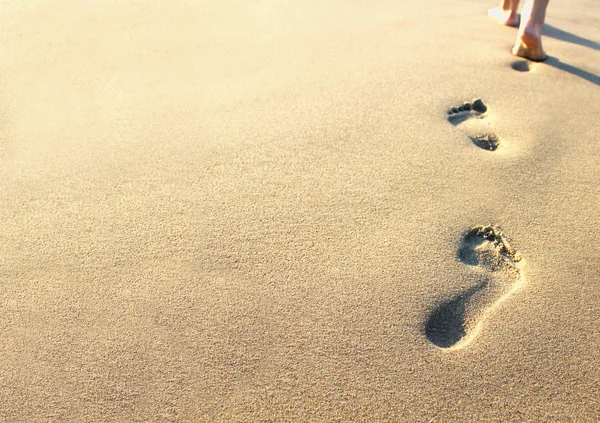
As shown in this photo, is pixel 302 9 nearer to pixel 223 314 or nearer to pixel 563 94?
pixel 563 94

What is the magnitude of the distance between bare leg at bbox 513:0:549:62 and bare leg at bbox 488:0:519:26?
248 mm

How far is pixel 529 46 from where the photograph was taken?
216 centimetres

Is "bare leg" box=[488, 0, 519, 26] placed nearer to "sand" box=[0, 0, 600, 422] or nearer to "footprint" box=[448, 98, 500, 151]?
"sand" box=[0, 0, 600, 422]

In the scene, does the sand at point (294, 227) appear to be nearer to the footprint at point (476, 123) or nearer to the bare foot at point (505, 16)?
the footprint at point (476, 123)

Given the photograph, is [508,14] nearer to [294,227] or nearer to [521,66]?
[521,66]

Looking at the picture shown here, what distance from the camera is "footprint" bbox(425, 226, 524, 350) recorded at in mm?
1197

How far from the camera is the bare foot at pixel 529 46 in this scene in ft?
7.00

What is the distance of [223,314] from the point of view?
122cm

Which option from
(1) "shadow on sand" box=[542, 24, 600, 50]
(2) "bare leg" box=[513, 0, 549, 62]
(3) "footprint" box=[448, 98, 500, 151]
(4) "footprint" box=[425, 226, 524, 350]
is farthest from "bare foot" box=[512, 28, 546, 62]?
(4) "footprint" box=[425, 226, 524, 350]

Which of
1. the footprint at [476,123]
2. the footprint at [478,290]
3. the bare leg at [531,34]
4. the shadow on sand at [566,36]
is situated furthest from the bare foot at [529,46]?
the footprint at [478,290]

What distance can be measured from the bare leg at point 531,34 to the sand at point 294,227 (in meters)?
0.06

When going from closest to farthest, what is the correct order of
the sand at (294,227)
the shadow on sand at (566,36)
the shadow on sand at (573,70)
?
the sand at (294,227)
the shadow on sand at (573,70)
the shadow on sand at (566,36)

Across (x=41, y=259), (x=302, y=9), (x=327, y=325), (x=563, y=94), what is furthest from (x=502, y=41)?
(x=41, y=259)

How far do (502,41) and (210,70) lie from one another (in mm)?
1206
